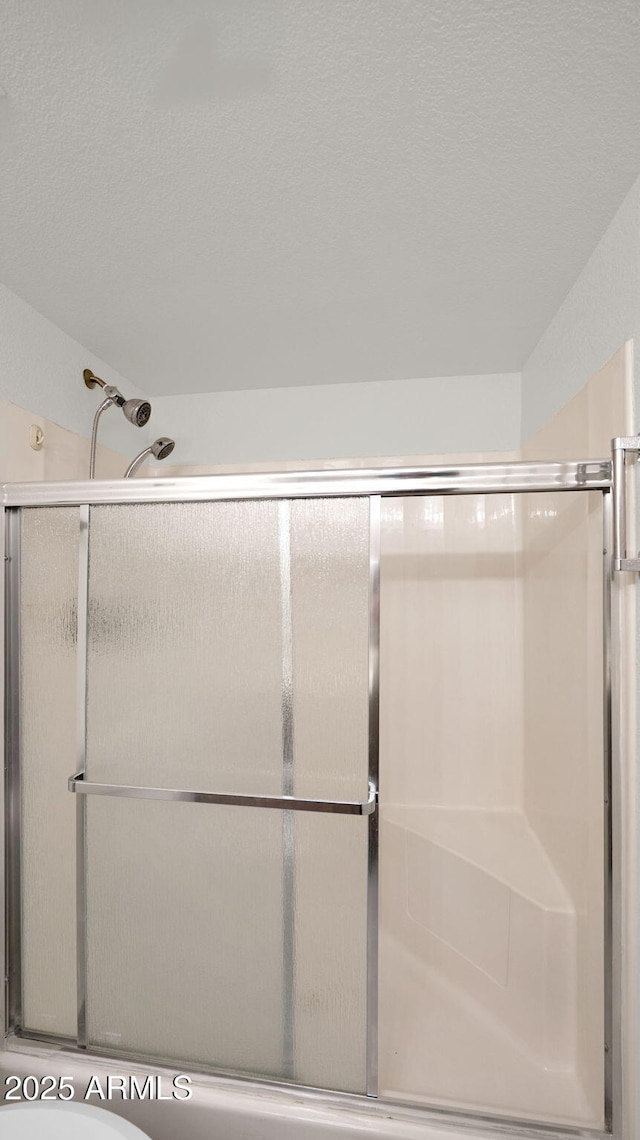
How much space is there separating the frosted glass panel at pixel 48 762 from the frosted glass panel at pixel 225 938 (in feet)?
0.29

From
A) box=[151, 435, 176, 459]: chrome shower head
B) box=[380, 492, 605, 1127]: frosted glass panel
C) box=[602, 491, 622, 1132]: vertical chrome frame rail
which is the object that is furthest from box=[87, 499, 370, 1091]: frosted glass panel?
box=[151, 435, 176, 459]: chrome shower head

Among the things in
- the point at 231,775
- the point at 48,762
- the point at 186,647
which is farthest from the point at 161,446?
the point at 231,775

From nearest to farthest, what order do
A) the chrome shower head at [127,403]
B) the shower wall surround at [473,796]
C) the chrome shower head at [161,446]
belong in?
the shower wall surround at [473,796]
the chrome shower head at [127,403]
the chrome shower head at [161,446]

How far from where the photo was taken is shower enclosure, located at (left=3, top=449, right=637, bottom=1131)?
1.33 m

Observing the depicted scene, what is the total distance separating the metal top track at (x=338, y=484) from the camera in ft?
4.09

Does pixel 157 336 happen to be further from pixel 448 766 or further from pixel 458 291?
pixel 448 766

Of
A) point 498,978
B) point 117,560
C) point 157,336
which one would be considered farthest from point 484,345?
point 498,978

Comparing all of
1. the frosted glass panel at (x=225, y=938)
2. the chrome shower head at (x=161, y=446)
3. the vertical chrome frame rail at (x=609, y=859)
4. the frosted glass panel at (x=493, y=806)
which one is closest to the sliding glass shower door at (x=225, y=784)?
the frosted glass panel at (x=225, y=938)

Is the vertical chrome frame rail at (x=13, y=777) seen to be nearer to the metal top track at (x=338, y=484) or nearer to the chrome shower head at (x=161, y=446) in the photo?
the metal top track at (x=338, y=484)

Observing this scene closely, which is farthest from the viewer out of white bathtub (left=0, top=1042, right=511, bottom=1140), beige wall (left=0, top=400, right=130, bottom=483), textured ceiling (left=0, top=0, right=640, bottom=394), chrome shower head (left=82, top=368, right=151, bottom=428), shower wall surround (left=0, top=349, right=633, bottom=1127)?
chrome shower head (left=82, top=368, right=151, bottom=428)

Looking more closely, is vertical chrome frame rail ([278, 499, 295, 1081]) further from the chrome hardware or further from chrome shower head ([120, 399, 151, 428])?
chrome shower head ([120, 399, 151, 428])

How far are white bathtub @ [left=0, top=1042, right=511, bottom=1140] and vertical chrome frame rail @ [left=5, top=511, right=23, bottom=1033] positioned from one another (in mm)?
251

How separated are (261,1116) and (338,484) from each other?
1.42 m

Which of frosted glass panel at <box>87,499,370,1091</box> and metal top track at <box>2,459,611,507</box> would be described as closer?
metal top track at <box>2,459,611,507</box>
